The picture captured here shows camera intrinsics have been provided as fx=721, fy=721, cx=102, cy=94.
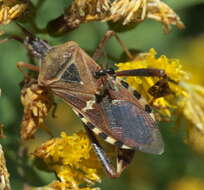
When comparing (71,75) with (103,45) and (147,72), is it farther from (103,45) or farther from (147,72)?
(147,72)

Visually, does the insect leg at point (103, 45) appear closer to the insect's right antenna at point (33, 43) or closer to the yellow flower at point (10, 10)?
the insect's right antenna at point (33, 43)

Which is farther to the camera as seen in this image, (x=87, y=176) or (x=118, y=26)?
(x=118, y=26)

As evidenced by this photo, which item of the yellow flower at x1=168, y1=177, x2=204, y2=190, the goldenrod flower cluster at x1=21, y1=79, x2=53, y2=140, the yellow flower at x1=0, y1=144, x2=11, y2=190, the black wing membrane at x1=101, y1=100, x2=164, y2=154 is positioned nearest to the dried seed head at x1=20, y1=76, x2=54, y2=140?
the goldenrod flower cluster at x1=21, y1=79, x2=53, y2=140

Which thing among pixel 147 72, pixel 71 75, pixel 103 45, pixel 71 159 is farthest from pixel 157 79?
pixel 71 159

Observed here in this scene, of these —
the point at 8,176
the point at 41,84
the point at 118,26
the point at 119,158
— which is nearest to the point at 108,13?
the point at 118,26

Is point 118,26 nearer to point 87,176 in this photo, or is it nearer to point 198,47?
point 87,176

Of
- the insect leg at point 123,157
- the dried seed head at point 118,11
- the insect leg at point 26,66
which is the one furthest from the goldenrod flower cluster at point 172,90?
the insect leg at point 26,66

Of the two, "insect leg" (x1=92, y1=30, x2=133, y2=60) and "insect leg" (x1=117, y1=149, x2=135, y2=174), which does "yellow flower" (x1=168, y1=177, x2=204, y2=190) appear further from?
"insect leg" (x1=117, y1=149, x2=135, y2=174)
